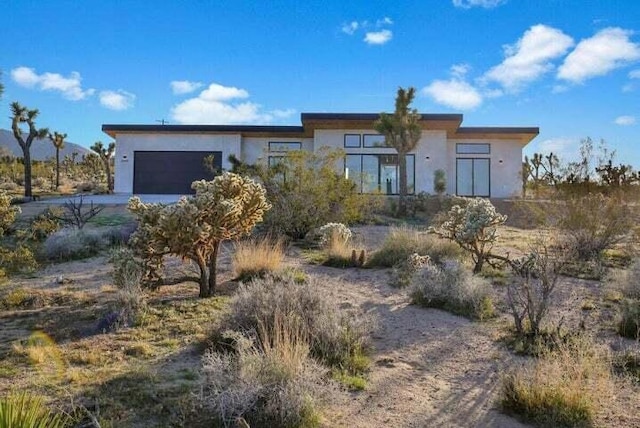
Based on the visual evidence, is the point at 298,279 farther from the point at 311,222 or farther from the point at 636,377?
the point at 311,222

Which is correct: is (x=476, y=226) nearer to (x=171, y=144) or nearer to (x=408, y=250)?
(x=408, y=250)

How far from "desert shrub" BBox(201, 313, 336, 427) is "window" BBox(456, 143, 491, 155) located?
28.1 metres

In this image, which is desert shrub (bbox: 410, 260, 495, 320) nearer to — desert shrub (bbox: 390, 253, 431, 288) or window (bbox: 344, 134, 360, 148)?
desert shrub (bbox: 390, 253, 431, 288)

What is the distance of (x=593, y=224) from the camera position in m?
12.4

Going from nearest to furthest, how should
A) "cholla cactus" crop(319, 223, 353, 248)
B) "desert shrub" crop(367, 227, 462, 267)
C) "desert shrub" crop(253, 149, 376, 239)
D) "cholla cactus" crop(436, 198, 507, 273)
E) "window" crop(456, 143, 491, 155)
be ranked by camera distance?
"cholla cactus" crop(436, 198, 507, 273), "desert shrub" crop(367, 227, 462, 267), "cholla cactus" crop(319, 223, 353, 248), "desert shrub" crop(253, 149, 376, 239), "window" crop(456, 143, 491, 155)

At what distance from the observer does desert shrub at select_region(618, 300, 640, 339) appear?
682 centimetres

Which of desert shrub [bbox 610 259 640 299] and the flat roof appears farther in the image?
the flat roof

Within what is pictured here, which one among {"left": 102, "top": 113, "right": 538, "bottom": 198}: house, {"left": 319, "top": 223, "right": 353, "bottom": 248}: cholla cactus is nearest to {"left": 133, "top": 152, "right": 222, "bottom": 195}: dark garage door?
{"left": 102, "top": 113, "right": 538, "bottom": 198}: house

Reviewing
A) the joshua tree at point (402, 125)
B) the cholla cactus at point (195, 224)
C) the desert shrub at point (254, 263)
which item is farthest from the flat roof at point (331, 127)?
the cholla cactus at point (195, 224)

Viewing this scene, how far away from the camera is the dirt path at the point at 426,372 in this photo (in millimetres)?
4395

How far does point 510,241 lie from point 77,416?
13.5 m

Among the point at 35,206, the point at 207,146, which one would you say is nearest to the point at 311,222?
the point at 35,206

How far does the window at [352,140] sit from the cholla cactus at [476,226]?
19315 millimetres

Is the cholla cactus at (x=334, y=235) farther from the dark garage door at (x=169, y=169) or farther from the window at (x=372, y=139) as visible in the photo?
the dark garage door at (x=169, y=169)
